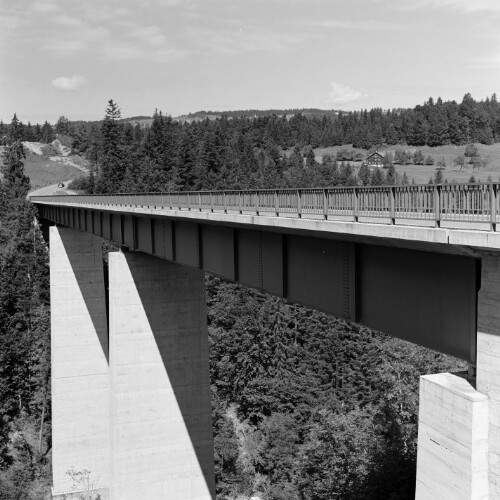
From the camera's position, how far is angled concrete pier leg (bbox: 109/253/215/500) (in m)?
26.2

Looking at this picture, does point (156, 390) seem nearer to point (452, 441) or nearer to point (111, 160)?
point (452, 441)

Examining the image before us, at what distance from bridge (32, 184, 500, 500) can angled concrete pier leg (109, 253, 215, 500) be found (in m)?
0.05

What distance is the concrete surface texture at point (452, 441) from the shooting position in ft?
30.1

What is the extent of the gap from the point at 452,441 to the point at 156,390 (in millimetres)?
18678

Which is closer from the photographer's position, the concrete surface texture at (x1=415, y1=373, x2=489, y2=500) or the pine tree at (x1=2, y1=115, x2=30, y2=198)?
the concrete surface texture at (x1=415, y1=373, x2=489, y2=500)

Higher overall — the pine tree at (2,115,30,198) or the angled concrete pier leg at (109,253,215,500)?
the pine tree at (2,115,30,198)

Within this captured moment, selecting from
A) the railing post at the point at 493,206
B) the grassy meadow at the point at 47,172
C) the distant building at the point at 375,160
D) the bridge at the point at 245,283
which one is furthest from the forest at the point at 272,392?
the distant building at the point at 375,160

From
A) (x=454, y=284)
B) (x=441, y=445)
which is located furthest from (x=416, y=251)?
(x=441, y=445)

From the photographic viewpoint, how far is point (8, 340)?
4991 centimetres

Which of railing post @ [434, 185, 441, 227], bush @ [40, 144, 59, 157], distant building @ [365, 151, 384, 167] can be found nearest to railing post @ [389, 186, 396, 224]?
railing post @ [434, 185, 441, 227]

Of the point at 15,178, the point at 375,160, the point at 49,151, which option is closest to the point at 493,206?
the point at 15,178

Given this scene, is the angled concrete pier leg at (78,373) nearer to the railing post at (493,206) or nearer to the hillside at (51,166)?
the railing post at (493,206)

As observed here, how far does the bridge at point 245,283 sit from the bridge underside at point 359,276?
0.03 metres

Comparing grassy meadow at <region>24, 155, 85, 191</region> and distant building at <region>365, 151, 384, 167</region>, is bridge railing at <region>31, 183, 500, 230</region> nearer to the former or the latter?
grassy meadow at <region>24, 155, 85, 191</region>
